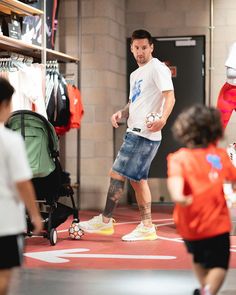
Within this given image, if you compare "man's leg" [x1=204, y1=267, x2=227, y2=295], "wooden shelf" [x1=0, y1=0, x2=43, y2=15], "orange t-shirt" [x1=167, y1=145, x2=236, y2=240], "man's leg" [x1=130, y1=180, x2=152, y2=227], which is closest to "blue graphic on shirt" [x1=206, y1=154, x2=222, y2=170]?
"orange t-shirt" [x1=167, y1=145, x2=236, y2=240]

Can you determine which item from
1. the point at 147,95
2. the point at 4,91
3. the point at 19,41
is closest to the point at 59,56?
the point at 19,41

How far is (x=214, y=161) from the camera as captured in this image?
9.13ft

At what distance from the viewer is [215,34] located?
8.28m

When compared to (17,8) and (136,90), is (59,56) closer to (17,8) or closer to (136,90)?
(17,8)

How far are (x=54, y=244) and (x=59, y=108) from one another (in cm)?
198

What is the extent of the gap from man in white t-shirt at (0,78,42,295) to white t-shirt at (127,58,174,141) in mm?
2622

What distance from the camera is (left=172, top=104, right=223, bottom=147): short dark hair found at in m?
2.80

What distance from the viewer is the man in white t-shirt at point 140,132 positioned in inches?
204

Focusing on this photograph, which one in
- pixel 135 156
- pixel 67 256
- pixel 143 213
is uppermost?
pixel 135 156

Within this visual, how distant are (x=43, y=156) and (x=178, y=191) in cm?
257

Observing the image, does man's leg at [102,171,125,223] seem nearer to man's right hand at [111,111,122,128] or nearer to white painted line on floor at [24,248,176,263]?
man's right hand at [111,111,122,128]

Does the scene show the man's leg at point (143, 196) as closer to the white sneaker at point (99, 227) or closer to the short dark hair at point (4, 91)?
the white sneaker at point (99, 227)

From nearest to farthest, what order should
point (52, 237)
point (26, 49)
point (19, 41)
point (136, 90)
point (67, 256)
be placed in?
point (67, 256)
point (52, 237)
point (136, 90)
point (19, 41)
point (26, 49)

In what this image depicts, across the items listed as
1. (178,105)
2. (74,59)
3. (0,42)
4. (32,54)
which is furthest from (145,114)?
(178,105)
